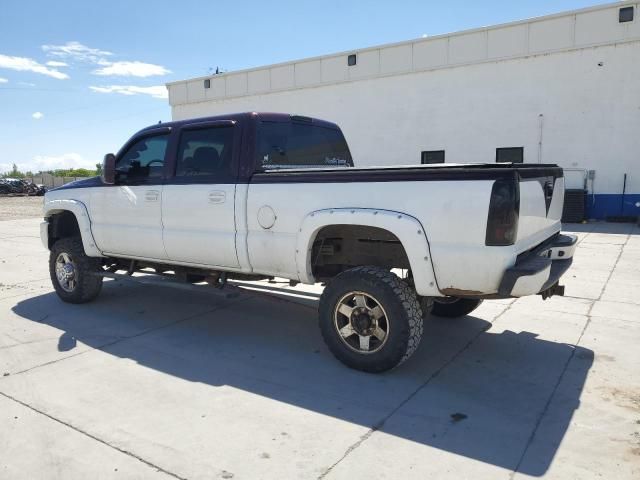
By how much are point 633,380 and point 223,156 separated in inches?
150

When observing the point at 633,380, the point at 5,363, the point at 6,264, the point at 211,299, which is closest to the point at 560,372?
the point at 633,380

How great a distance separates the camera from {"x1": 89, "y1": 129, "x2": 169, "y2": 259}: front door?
512 cm

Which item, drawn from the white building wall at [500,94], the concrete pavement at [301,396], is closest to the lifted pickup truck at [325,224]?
the concrete pavement at [301,396]

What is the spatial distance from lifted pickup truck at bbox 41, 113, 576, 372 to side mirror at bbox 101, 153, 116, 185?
0.01m

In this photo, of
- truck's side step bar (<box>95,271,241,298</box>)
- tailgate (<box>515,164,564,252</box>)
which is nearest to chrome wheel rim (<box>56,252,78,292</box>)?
truck's side step bar (<box>95,271,241,298</box>)

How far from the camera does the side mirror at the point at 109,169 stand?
17.3 feet

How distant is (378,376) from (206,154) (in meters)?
2.58

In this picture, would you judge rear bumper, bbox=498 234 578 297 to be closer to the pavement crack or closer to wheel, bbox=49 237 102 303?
the pavement crack

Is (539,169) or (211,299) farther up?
(539,169)

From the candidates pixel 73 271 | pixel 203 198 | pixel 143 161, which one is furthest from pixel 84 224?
pixel 203 198

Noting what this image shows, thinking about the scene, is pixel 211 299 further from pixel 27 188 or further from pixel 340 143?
pixel 27 188

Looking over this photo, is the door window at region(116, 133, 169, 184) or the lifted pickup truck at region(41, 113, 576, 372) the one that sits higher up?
the door window at region(116, 133, 169, 184)

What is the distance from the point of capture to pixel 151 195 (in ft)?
16.7

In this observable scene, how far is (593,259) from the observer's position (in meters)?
8.82
